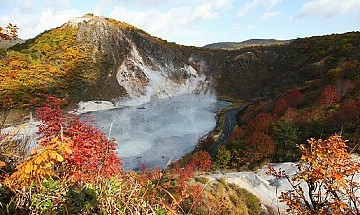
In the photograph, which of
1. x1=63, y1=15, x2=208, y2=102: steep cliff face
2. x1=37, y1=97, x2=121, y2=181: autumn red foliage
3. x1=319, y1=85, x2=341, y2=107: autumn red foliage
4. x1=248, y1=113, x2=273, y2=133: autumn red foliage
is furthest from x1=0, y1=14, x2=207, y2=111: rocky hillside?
x1=37, y1=97, x2=121, y2=181: autumn red foliage

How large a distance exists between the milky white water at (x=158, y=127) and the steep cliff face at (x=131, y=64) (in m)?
5.50

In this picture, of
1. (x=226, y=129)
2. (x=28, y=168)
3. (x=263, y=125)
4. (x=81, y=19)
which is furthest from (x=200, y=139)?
(x=81, y=19)

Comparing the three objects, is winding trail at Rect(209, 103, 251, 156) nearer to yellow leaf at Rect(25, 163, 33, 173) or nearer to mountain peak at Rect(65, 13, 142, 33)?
yellow leaf at Rect(25, 163, 33, 173)

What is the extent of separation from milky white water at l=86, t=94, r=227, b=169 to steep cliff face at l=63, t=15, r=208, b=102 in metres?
5.50

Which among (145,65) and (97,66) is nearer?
(97,66)

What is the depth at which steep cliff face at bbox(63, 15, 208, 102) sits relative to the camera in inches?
2793

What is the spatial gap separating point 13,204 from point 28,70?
200ft

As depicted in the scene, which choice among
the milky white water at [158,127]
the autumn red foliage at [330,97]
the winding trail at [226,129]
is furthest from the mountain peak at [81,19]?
the autumn red foliage at [330,97]

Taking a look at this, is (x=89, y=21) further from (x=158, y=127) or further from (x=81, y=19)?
(x=158, y=127)

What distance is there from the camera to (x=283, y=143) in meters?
26.9

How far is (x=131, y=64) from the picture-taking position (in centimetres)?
7688

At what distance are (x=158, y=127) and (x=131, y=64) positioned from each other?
106 feet

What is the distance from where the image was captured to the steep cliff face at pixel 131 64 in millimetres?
70938

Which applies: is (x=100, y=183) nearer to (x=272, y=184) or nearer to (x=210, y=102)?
(x=272, y=184)
